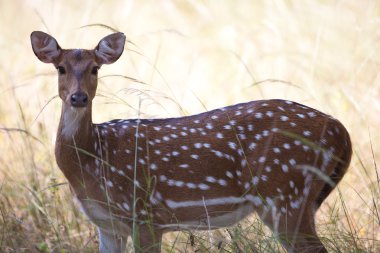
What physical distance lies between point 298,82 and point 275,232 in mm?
4285

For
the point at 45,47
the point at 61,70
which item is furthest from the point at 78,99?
the point at 45,47

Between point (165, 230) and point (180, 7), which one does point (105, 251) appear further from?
point (180, 7)

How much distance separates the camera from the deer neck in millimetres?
5750

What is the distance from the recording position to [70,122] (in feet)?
18.9

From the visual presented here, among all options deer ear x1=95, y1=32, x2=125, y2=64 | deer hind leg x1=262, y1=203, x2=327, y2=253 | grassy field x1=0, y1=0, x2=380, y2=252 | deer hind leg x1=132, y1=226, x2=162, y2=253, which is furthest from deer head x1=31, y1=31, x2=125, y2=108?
deer hind leg x1=262, y1=203, x2=327, y2=253

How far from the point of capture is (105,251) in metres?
5.89

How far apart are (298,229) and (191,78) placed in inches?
214

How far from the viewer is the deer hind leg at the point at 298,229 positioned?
537cm

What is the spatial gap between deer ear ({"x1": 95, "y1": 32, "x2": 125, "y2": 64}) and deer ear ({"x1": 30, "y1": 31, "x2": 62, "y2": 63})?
0.91 feet

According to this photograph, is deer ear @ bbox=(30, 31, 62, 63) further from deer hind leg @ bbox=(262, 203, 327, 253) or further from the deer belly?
deer hind leg @ bbox=(262, 203, 327, 253)

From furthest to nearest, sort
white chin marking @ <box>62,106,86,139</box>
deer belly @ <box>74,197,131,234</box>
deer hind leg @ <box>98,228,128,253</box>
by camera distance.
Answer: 1. deer hind leg @ <box>98,228,128,253</box>
2. white chin marking @ <box>62,106,86,139</box>
3. deer belly @ <box>74,197,131,234</box>

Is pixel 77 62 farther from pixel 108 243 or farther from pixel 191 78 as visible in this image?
pixel 191 78

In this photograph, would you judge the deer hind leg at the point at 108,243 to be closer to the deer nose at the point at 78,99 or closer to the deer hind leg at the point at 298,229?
the deer nose at the point at 78,99

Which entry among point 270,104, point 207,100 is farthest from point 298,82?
point 270,104
